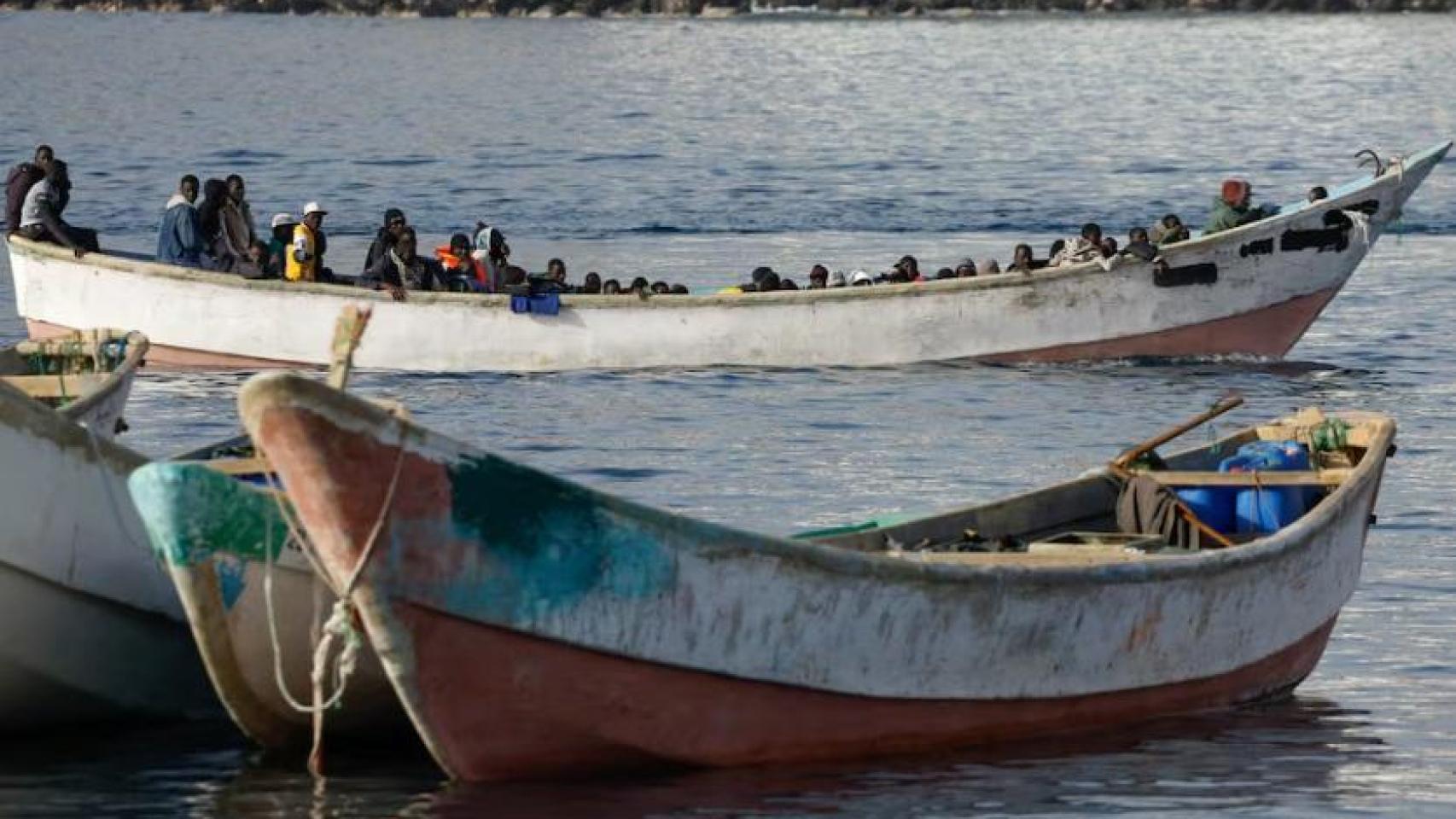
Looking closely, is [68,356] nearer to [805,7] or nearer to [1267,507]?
[1267,507]

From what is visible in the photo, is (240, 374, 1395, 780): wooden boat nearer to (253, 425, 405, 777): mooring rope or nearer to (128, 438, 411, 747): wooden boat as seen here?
(253, 425, 405, 777): mooring rope

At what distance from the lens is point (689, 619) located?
13430 millimetres

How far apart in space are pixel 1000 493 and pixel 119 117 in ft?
171

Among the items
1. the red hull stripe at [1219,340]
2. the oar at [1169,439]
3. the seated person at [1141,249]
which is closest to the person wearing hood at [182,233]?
the red hull stripe at [1219,340]

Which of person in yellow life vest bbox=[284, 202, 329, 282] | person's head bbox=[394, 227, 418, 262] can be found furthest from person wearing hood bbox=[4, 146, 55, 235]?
person's head bbox=[394, 227, 418, 262]

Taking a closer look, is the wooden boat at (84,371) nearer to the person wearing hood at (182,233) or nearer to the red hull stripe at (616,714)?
the red hull stripe at (616,714)

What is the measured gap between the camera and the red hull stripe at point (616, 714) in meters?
13.2

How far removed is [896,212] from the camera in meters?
47.2

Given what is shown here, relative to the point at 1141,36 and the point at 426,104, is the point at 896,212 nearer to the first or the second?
the point at 426,104

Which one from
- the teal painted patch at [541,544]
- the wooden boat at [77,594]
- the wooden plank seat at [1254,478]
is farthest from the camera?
the wooden plank seat at [1254,478]

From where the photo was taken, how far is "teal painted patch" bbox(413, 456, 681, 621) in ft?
42.5

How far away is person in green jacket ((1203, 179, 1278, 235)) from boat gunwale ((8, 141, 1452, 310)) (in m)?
0.56

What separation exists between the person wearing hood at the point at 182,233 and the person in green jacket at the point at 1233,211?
9426mm

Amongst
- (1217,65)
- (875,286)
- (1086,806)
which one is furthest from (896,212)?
(1217,65)
